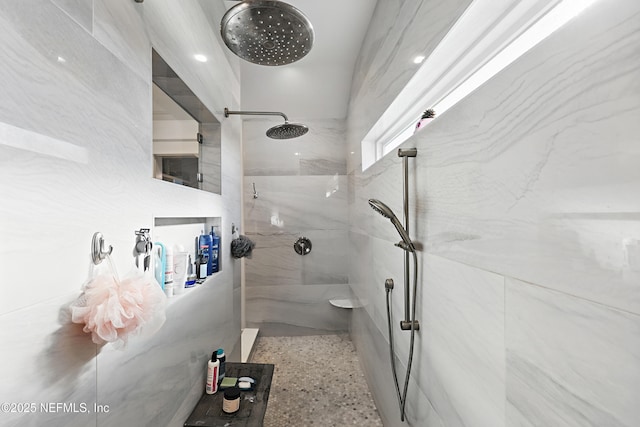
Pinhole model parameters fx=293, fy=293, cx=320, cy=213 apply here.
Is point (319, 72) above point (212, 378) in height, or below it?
above

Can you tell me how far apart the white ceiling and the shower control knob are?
1.21 metres

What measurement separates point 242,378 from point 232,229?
91 cm

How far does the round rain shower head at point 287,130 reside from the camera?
2111mm

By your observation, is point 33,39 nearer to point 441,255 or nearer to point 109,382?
point 109,382

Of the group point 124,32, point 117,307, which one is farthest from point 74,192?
point 124,32

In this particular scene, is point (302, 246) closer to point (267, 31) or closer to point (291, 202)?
point (291, 202)

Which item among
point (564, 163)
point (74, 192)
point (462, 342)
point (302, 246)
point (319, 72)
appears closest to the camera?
point (564, 163)

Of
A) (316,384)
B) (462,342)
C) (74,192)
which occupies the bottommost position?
(316,384)

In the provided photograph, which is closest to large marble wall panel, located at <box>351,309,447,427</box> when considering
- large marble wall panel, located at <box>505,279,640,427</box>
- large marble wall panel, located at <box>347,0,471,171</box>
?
large marble wall panel, located at <box>505,279,640,427</box>

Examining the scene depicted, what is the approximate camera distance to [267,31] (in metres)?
1.01

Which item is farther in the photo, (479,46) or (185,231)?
(185,231)

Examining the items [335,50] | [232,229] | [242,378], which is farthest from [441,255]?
[335,50]

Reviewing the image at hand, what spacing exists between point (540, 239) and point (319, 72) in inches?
95.8

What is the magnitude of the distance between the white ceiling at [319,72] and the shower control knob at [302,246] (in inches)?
47.6
